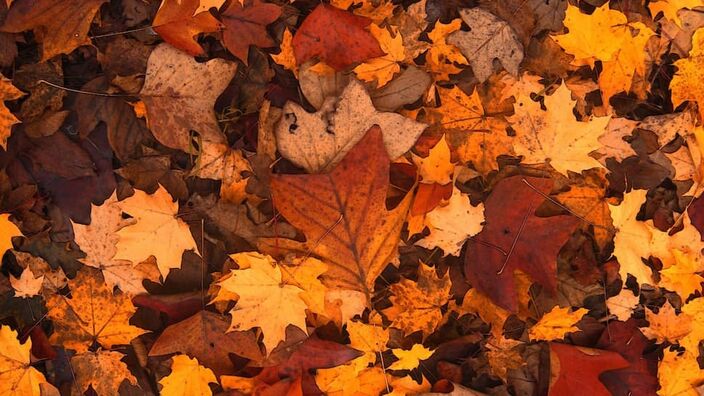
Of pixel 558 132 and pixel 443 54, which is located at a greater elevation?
pixel 443 54

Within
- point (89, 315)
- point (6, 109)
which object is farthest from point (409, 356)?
point (6, 109)

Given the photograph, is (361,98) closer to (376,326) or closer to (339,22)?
(339,22)

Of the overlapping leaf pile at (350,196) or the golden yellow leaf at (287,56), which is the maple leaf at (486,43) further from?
the golden yellow leaf at (287,56)

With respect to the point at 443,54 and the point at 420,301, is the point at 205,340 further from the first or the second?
the point at 443,54

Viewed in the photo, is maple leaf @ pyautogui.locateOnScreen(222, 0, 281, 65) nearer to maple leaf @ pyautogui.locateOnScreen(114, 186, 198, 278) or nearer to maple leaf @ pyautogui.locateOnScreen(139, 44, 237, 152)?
maple leaf @ pyautogui.locateOnScreen(139, 44, 237, 152)

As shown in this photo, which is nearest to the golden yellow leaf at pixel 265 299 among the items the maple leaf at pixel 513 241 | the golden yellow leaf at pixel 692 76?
the maple leaf at pixel 513 241

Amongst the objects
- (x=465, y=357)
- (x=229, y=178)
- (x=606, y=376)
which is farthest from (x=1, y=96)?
(x=606, y=376)

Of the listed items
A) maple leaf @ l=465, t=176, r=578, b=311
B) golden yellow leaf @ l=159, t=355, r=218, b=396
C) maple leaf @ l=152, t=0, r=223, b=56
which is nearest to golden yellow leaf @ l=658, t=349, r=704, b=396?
maple leaf @ l=465, t=176, r=578, b=311
